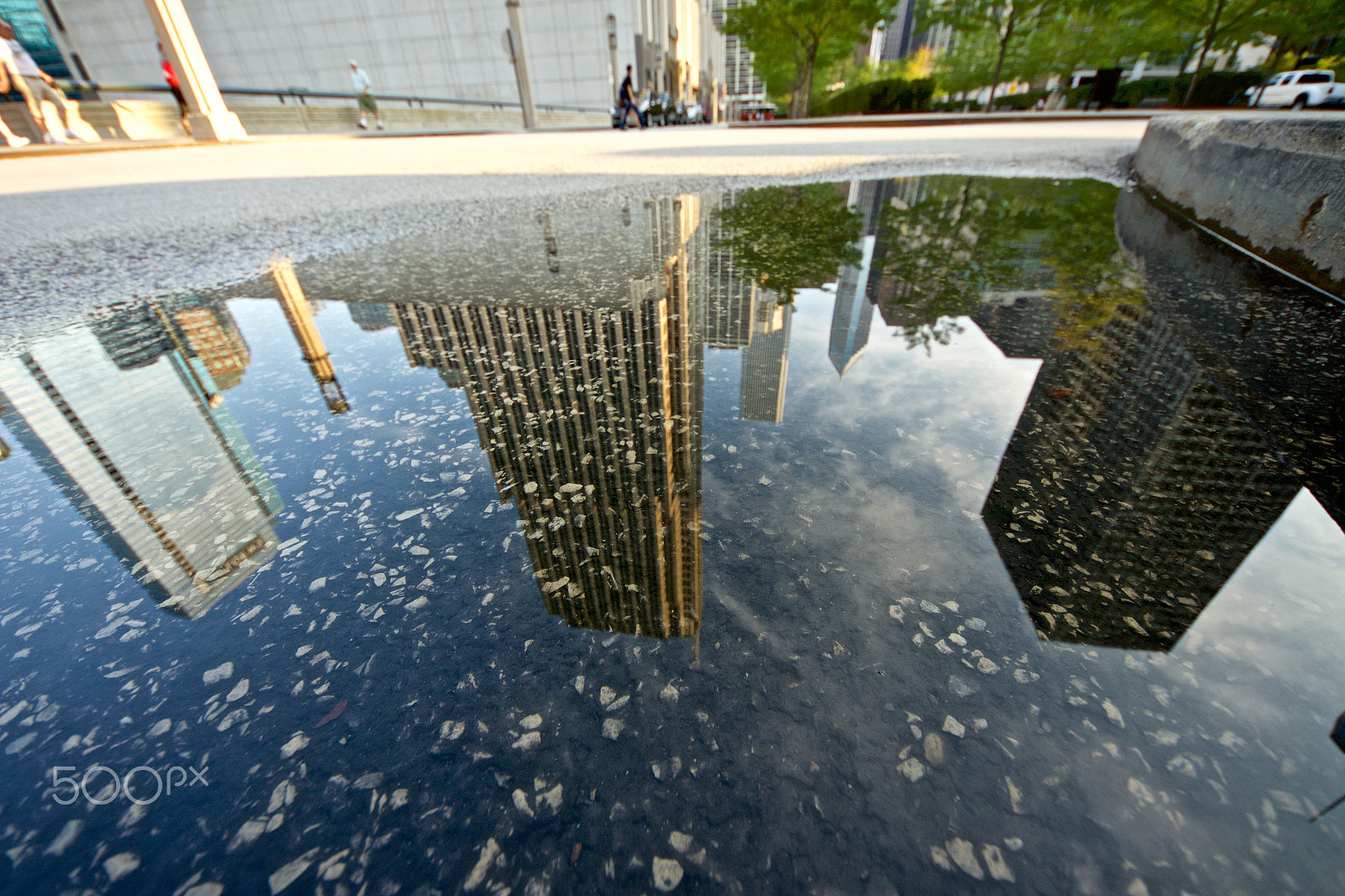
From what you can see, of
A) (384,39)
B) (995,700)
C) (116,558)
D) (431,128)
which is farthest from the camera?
(384,39)

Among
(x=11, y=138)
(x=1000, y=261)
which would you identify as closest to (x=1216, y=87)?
(x=1000, y=261)

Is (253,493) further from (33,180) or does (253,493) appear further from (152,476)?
(33,180)

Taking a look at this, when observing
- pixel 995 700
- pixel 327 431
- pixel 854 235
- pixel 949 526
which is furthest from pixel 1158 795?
pixel 854 235

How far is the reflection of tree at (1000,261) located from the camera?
2400 millimetres

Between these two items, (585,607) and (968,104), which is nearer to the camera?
(585,607)

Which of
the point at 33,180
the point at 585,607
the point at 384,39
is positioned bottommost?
the point at 585,607

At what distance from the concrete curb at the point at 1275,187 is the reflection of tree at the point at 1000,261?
601 millimetres

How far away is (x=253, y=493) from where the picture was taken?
1.40 meters

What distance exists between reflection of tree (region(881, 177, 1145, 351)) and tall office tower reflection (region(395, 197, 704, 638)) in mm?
1110

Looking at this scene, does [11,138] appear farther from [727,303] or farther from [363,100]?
[727,303]

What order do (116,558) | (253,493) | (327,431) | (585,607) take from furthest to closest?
(327,431) < (253,493) < (116,558) < (585,607)

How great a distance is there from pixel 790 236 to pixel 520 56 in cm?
1961

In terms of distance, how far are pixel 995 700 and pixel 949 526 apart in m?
0.44

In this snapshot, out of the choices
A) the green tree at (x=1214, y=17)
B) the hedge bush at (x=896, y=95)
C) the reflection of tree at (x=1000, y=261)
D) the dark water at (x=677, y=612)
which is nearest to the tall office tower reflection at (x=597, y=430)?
the dark water at (x=677, y=612)
